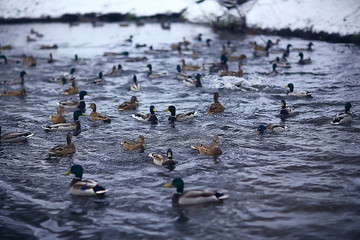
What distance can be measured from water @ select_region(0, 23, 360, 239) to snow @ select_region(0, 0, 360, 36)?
9.45 m

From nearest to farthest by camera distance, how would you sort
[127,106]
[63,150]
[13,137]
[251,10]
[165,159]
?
[165,159], [63,150], [13,137], [127,106], [251,10]

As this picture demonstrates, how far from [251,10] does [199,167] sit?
29420 millimetres

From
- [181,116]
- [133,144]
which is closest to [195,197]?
[133,144]

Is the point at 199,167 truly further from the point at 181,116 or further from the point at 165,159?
the point at 181,116

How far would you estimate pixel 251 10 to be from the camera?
36.8m

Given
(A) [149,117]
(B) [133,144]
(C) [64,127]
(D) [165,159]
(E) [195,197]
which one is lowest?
(E) [195,197]

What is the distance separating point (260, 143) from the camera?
1152 cm

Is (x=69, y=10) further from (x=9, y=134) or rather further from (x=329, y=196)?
(x=329, y=196)

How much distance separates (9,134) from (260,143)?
736 centimetres

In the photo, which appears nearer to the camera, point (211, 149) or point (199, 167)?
point (199, 167)

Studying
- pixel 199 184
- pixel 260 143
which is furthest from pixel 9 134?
pixel 260 143

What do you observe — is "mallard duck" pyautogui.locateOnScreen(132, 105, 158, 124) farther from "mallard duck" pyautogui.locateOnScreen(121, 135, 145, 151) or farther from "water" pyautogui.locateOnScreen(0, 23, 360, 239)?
"mallard duck" pyautogui.locateOnScreen(121, 135, 145, 151)

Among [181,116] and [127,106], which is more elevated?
[127,106]

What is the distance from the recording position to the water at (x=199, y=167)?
7.64m
